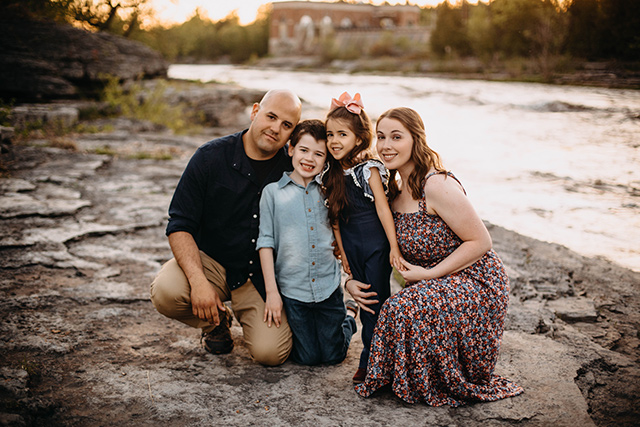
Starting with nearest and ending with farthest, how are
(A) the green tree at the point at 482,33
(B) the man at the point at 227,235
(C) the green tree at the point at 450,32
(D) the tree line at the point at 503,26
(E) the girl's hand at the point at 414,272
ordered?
(E) the girl's hand at the point at 414,272
(B) the man at the point at 227,235
(D) the tree line at the point at 503,26
(A) the green tree at the point at 482,33
(C) the green tree at the point at 450,32

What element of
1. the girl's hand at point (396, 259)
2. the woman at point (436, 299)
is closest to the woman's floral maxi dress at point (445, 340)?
the woman at point (436, 299)

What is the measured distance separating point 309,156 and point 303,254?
52 cm

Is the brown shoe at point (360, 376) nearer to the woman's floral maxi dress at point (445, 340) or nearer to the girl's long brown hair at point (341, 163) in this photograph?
the woman's floral maxi dress at point (445, 340)

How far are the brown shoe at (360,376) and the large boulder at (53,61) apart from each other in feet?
29.1

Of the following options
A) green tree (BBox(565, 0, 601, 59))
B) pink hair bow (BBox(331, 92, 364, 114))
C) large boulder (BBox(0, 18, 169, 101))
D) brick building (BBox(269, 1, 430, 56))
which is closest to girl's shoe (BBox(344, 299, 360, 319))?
pink hair bow (BBox(331, 92, 364, 114))

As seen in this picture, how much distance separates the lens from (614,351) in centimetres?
259

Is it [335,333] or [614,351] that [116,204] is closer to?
[335,333]

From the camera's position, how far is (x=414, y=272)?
228 centimetres

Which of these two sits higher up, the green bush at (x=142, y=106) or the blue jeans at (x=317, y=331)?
the green bush at (x=142, y=106)

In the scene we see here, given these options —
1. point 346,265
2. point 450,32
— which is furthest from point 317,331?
point 450,32

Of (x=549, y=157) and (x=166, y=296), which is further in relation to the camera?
(x=549, y=157)

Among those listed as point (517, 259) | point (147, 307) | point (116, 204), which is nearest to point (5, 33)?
point (116, 204)

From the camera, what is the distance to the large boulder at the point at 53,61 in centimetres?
856

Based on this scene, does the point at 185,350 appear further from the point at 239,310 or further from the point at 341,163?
the point at 341,163
